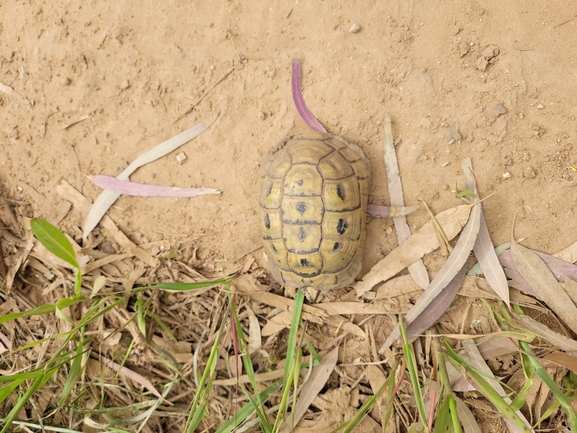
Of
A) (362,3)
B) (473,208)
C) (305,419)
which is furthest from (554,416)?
(362,3)

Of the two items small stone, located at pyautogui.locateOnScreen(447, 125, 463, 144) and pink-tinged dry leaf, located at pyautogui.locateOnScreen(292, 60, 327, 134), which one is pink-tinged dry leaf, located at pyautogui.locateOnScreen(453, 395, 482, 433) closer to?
small stone, located at pyautogui.locateOnScreen(447, 125, 463, 144)

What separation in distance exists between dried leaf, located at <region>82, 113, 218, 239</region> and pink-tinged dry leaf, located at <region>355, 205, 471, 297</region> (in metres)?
1.46

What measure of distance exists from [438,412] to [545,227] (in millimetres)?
1303

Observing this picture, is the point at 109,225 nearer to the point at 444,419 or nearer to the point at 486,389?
the point at 444,419

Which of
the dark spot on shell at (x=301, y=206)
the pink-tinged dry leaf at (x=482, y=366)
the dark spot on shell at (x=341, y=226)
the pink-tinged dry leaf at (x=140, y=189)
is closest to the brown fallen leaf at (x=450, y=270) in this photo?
the pink-tinged dry leaf at (x=482, y=366)

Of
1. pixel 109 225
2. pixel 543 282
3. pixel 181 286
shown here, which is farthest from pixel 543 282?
pixel 109 225

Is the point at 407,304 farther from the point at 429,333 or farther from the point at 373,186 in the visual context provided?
the point at 373,186

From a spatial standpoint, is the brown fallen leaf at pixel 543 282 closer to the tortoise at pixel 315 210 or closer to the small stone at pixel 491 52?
the tortoise at pixel 315 210

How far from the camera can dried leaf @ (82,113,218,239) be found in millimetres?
2723

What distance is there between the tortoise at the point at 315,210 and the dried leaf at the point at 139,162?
0.54 m

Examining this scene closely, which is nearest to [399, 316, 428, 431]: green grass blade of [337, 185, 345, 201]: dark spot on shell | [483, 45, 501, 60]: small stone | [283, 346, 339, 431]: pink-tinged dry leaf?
[283, 346, 339, 431]: pink-tinged dry leaf

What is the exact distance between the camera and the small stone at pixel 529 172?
249 centimetres

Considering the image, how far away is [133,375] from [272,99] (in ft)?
6.67

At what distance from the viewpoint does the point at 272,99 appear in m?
2.68
